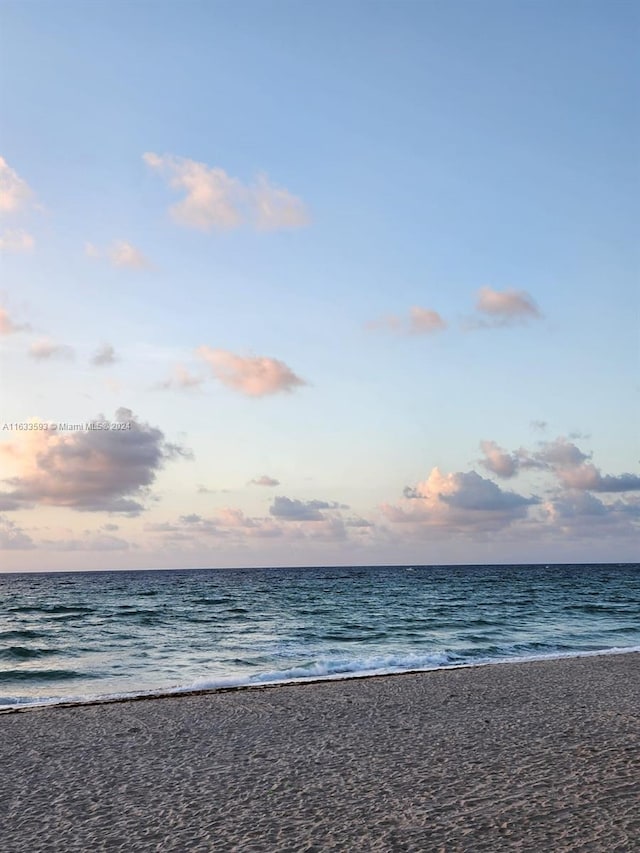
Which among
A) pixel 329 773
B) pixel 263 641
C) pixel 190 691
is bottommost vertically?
pixel 263 641

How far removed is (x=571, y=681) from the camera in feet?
53.3

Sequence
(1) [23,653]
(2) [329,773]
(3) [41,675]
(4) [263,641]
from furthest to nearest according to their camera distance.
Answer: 1. (4) [263,641]
2. (1) [23,653]
3. (3) [41,675]
4. (2) [329,773]

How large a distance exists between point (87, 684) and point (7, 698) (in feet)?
11.2

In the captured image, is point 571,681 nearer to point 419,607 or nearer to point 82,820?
point 82,820

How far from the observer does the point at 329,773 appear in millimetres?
8898

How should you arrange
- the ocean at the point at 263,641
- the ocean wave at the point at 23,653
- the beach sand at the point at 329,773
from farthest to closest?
the ocean wave at the point at 23,653
the ocean at the point at 263,641
the beach sand at the point at 329,773

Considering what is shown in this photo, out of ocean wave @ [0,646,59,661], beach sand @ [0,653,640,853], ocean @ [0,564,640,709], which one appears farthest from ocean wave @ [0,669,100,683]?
beach sand @ [0,653,640,853]

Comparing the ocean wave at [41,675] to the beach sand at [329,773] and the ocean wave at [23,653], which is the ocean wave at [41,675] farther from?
the beach sand at [329,773]

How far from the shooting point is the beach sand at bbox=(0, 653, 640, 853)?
686cm

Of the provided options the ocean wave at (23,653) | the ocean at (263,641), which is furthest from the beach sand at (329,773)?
the ocean wave at (23,653)

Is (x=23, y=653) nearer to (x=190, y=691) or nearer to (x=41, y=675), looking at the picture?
(x=41, y=675)

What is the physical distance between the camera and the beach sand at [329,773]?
686cm

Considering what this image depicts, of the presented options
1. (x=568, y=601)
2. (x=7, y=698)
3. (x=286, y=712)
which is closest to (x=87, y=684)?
(x=7, y=698)

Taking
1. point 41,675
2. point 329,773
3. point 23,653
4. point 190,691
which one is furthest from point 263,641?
point 329,773
